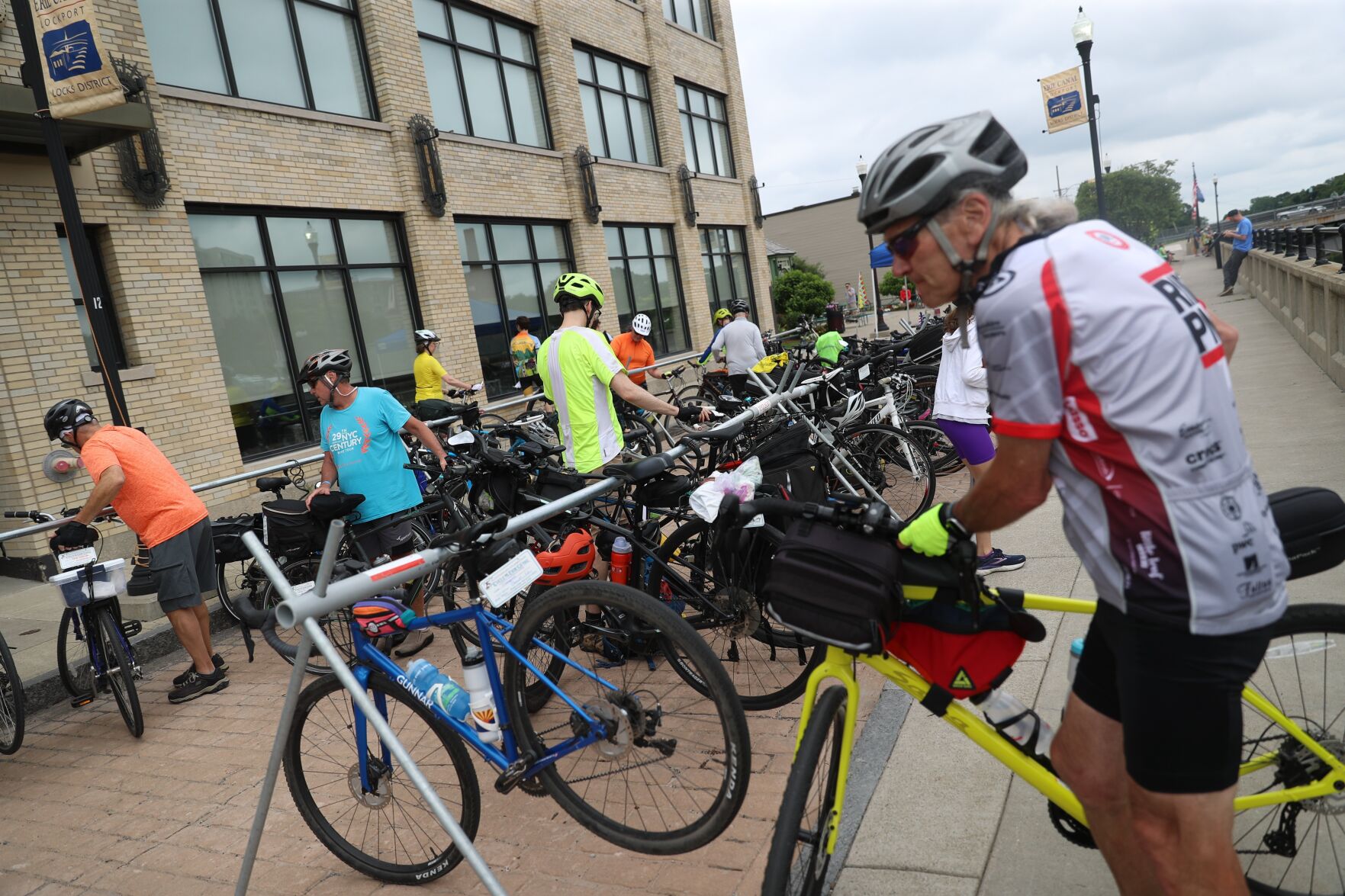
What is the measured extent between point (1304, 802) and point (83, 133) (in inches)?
431

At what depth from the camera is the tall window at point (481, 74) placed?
14930 mm

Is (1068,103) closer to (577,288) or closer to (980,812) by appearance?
(577,288)

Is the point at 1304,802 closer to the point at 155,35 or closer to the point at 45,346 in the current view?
the point at 45,346

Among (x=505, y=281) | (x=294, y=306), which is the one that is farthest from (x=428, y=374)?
(x=505, y=281)

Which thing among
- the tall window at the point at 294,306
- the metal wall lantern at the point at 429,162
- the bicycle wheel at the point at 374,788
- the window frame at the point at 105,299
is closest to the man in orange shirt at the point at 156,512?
the bicycle wheel at the point at 374,788

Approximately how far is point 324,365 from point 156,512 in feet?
4.75

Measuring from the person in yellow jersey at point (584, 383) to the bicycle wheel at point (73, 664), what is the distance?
3.25 meters

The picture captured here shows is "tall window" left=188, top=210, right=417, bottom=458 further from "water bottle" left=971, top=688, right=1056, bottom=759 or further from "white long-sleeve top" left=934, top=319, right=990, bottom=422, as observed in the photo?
"water bottle" left=971, top=688, right=1056, bottom=759

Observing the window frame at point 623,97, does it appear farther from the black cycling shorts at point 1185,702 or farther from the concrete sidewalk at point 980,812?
the black cycling shorts at point 1185,702

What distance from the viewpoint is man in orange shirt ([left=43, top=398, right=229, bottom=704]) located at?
5.17 meters

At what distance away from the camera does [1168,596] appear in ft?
5.38

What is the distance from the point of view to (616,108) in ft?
65.2

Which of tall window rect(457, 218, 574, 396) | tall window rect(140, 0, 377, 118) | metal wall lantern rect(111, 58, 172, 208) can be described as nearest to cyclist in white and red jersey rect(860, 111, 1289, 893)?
metal wall lantern rect(111, 58, 172, 208)

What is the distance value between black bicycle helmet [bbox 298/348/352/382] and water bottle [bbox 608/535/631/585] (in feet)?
7.21
